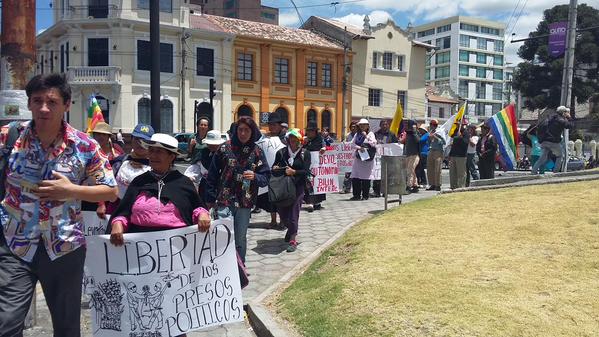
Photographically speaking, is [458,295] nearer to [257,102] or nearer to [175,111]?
[175,111]

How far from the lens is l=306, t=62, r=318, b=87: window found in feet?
153

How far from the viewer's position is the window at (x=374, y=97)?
5003 centimetres

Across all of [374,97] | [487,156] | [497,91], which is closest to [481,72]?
[497,91]

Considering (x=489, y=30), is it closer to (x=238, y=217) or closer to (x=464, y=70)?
(x=464, y=70)

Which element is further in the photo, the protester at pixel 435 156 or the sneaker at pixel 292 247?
the protester at pixel 435 156

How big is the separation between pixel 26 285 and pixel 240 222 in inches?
116

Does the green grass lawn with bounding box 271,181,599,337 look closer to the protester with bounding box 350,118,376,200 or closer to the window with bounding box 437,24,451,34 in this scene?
the protester with bounding box 350,118,376,200

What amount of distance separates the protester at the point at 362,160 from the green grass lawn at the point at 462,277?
4.28 metres

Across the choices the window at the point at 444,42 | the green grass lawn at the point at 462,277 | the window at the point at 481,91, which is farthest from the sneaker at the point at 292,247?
the window at the point at 444,42

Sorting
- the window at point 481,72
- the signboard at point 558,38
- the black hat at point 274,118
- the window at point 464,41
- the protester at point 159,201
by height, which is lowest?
the protester at point 159,201

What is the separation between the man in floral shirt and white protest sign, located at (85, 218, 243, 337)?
1.30 feet

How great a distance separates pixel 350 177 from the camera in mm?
13859

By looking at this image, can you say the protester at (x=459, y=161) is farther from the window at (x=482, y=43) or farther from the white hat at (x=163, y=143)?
the window at (x=482, y=43)

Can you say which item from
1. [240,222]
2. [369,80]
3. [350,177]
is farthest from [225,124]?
[240,222]
